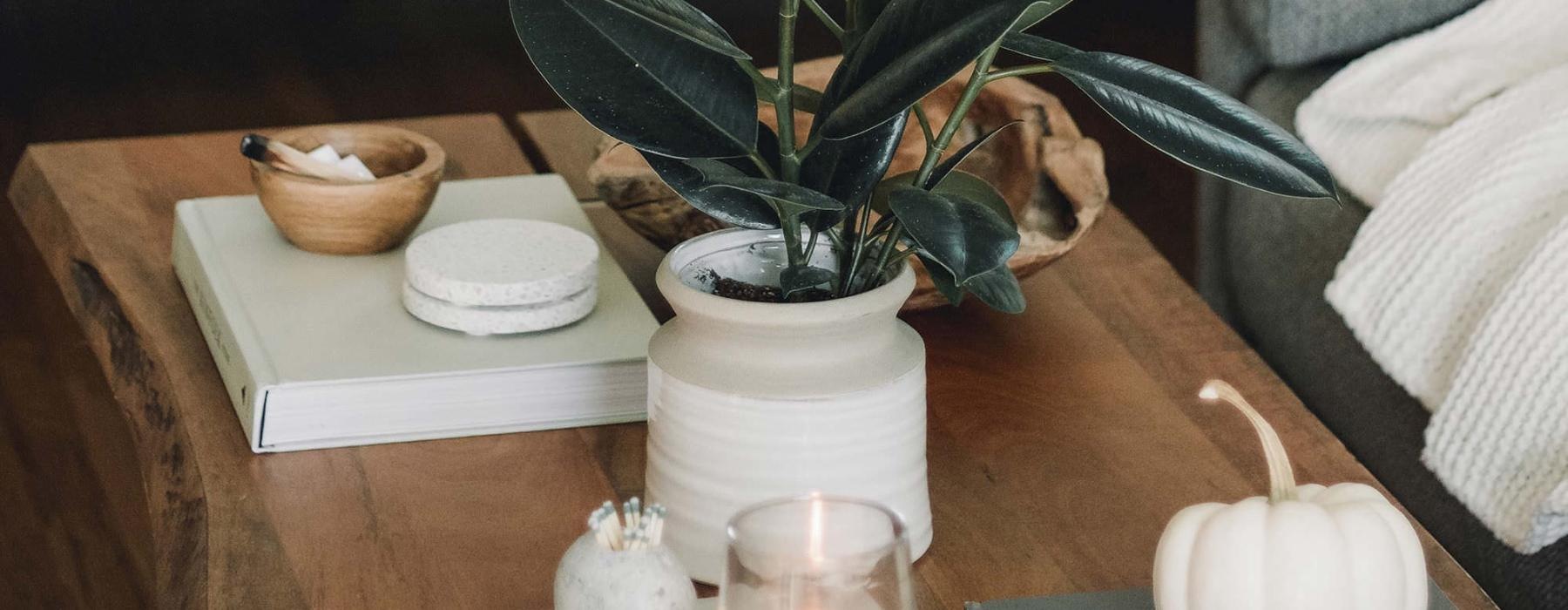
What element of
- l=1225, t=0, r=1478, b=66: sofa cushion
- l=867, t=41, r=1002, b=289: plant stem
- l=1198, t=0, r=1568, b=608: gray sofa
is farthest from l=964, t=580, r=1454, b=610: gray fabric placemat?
l=1225, t=0, r=1478, b=66: sofa cushion

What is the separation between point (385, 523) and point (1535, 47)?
0.94 m

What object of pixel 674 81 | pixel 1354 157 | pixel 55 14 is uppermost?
pixel 674 81

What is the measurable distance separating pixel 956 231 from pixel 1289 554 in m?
0.17

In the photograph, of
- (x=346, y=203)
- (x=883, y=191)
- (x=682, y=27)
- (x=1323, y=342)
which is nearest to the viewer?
(x=682, y=27)

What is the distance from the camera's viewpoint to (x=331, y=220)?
0.89 metres

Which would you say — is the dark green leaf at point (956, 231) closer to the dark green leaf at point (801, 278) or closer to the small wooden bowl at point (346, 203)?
the dark green leaf at point (801, 278)

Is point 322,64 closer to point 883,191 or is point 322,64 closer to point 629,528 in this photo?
point 883,191

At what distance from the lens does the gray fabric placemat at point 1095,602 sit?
634 mm

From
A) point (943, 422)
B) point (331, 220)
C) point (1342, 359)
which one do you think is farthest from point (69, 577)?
point (1342, 359)

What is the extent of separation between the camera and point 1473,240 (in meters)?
1.01

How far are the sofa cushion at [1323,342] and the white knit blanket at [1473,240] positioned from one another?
5 cm

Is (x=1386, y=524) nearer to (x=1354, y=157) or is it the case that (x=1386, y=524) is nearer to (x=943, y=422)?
(x=943, y=422)

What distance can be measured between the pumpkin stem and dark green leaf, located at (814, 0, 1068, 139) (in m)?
0.15

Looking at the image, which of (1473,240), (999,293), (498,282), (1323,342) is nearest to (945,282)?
(999,293)
